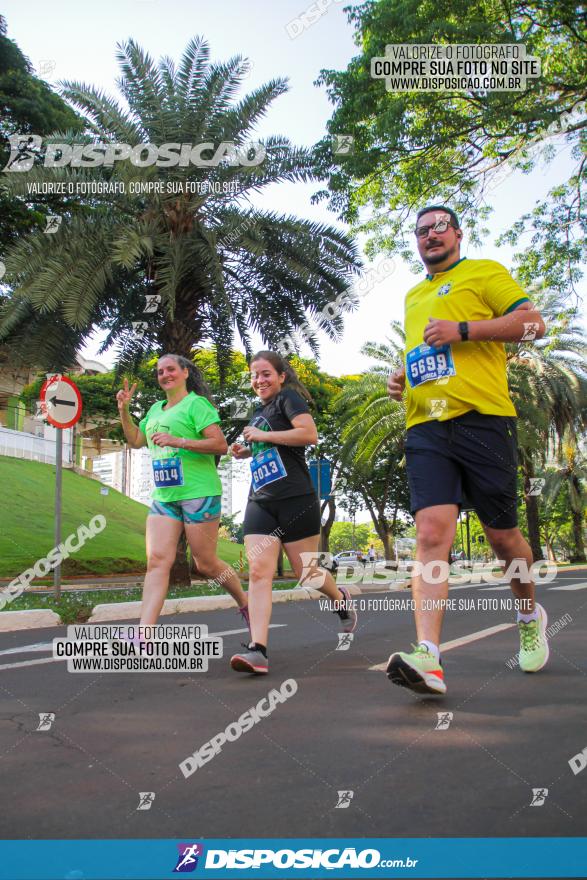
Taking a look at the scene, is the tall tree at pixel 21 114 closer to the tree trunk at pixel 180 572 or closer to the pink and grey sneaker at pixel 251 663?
the tree trunk at pixel 180 572

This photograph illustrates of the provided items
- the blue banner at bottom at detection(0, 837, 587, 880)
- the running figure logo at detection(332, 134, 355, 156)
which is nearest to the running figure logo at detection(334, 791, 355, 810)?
the blue banner at bottom at detection(0, 837, 587, 880)

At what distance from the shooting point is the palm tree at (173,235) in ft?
42.7

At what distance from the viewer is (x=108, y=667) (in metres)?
4.61

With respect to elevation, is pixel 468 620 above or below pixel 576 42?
below

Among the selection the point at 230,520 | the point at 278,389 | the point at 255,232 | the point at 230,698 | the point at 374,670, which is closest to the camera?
the point at 230,698

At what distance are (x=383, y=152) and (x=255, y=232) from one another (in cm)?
317

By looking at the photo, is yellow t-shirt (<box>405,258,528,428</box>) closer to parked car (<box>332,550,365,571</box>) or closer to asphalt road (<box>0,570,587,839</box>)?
asphalt road (<box>0,570,587,839</box>)

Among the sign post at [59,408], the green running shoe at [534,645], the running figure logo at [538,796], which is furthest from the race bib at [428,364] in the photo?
the sign post at [59,408]

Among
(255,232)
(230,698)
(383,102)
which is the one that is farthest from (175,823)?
(383,102)

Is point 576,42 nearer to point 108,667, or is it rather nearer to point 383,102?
point 383,102

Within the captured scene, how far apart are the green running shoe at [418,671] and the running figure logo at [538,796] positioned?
1.06 meters

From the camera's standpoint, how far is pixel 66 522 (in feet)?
96.1

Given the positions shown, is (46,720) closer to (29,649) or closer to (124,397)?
(29,649)

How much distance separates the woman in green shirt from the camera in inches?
192
